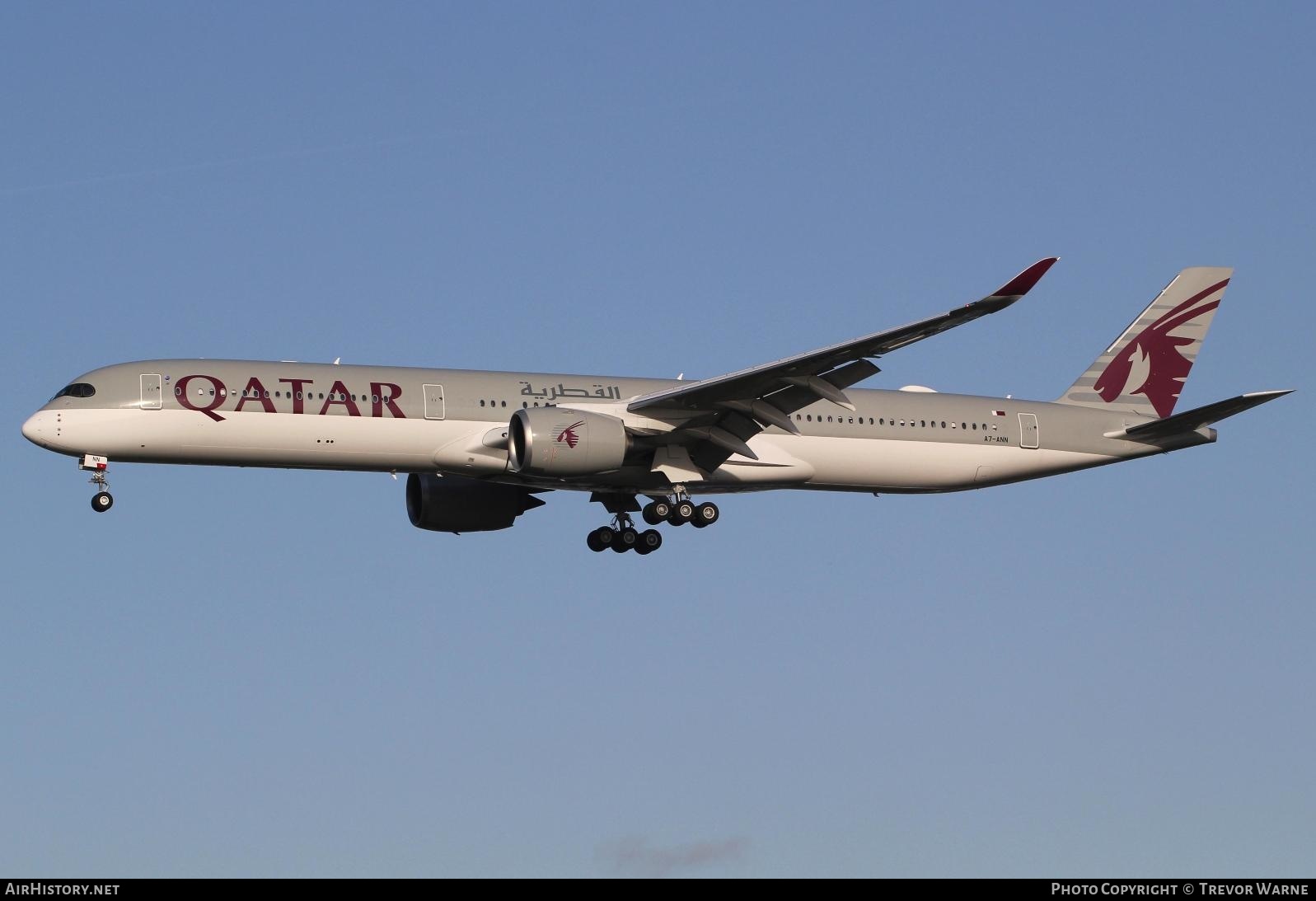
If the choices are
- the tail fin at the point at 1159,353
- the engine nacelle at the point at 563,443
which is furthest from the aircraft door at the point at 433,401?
the tail fin at the point at 1159,353

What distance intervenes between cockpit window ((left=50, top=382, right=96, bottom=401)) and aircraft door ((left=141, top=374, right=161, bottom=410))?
1.12m

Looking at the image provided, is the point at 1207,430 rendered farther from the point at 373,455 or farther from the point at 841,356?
the point at 373,455

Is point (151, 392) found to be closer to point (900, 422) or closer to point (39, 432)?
point (39, 432)

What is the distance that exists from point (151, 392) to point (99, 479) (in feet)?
7.73

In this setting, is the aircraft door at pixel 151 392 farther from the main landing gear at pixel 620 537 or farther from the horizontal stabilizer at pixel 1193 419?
the horizontal stabilizer at pixel 1193 419

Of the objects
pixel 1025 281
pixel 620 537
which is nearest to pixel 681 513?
pixel 620 537

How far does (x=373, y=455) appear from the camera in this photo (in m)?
43.2

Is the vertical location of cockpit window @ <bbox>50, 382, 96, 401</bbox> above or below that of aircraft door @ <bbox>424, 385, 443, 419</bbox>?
above

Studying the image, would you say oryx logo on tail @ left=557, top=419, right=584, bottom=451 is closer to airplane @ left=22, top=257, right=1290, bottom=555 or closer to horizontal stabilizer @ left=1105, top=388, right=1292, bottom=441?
airplane @ left=22, top=257, right=1290, bottom=555

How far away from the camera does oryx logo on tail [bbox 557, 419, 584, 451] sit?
42.5 metres

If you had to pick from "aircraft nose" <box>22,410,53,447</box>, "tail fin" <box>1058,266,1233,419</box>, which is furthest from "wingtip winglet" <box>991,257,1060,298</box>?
"aircraft nose" <box>22,410,53,447</box>

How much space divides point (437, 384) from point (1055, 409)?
16806 millimetres
